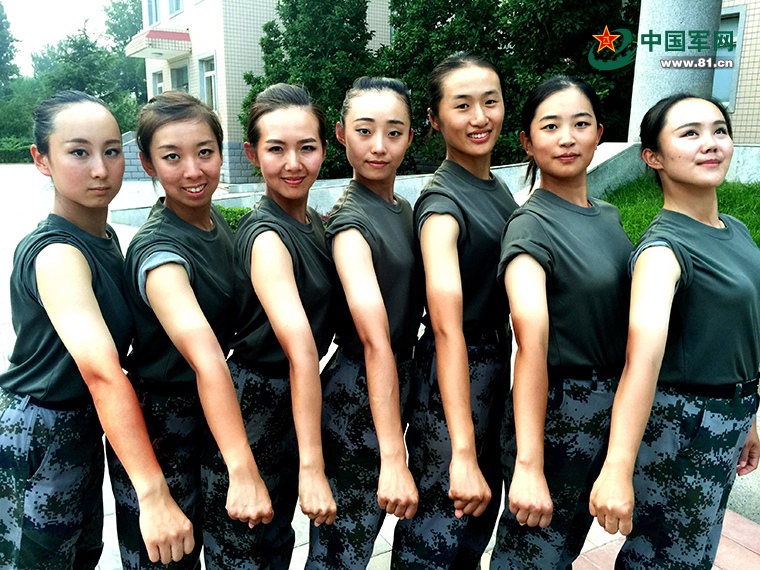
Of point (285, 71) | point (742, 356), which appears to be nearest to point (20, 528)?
point (742, 356)

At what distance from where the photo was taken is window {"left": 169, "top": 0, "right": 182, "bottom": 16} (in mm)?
18139

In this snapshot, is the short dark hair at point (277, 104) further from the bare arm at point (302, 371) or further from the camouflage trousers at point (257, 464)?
the camouflage trousers at point (257, 464)

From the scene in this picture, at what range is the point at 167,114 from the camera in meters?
1.98

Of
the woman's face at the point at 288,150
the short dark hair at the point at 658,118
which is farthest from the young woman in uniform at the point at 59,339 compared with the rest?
the short dark hair at the point at 658,118

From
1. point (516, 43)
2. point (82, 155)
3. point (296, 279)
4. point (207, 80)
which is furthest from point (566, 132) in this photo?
point (207, 80)

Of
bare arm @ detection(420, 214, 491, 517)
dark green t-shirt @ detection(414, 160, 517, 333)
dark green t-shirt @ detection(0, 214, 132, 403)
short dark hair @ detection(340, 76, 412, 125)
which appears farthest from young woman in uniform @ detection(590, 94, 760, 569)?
dark green t-shirt @ detection(0, 214, 132, 403)

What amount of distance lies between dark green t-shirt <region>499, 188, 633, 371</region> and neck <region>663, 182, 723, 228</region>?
23 centimetres

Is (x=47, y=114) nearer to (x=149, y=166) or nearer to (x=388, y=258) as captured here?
(x=149, y=166)

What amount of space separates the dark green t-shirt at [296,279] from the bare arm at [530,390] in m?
0.64

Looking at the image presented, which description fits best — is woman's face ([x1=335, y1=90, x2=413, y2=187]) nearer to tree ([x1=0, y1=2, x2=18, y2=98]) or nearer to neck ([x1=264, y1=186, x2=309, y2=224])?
neck ([x1=264, y1=186, x2=309, y2=224])

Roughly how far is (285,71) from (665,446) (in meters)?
12.9

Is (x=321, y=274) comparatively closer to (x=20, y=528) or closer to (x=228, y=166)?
(x=20, y=528)

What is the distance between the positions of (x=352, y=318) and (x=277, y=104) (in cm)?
77

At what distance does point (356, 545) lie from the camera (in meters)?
2.18
